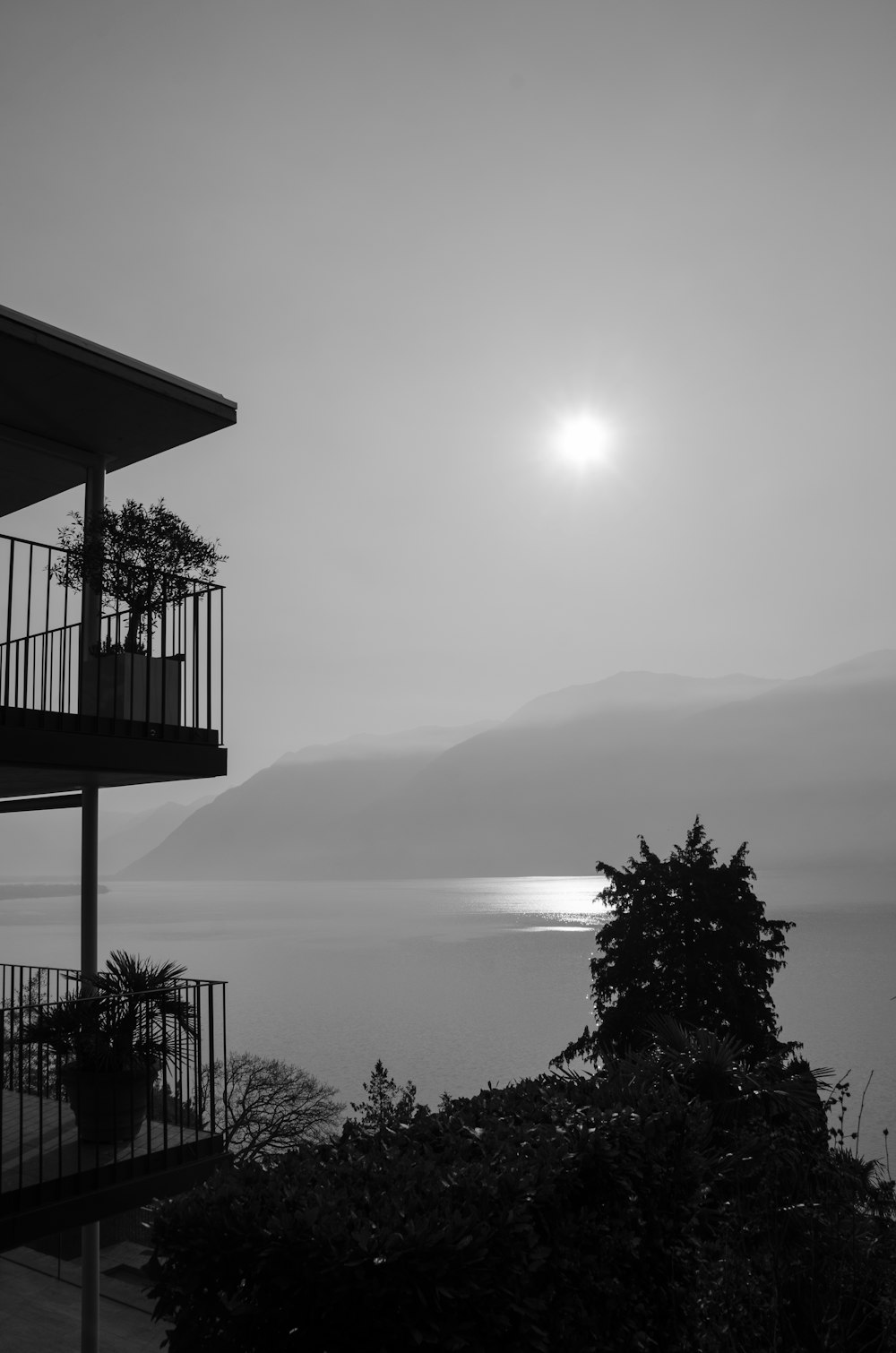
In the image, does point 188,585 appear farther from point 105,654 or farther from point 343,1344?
point 343,1344

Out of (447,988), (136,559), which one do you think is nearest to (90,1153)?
(136,559)

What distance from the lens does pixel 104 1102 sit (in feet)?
25.8

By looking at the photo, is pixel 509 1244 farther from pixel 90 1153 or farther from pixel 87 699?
pixel 87 699

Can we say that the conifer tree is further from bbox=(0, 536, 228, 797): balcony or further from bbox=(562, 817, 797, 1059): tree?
bbox=(0, 536, 228, 797): balcony

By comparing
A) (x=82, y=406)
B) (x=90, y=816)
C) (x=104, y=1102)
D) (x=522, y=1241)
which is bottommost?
(x=104, y=1102)

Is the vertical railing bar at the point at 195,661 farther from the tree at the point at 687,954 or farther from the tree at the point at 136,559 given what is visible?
the tree at the point at 687,954

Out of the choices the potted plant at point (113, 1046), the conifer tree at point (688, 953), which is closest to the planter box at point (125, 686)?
the potted plant at point (113, 1046)

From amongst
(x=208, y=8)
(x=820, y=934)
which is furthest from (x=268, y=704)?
(x=820, y=934)

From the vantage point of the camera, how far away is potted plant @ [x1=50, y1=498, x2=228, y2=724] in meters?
9.39

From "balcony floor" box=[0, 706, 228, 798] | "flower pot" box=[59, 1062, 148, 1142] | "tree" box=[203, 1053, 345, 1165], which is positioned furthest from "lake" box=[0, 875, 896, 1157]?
"flower pot" box=[59, 1062, 148, 1142]

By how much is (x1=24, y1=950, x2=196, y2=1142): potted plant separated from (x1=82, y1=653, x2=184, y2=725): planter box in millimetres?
2573

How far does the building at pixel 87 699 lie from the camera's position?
7.71m

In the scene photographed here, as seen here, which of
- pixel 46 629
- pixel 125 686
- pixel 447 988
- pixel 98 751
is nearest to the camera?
pixel 98 751

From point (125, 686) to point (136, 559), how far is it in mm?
1420
